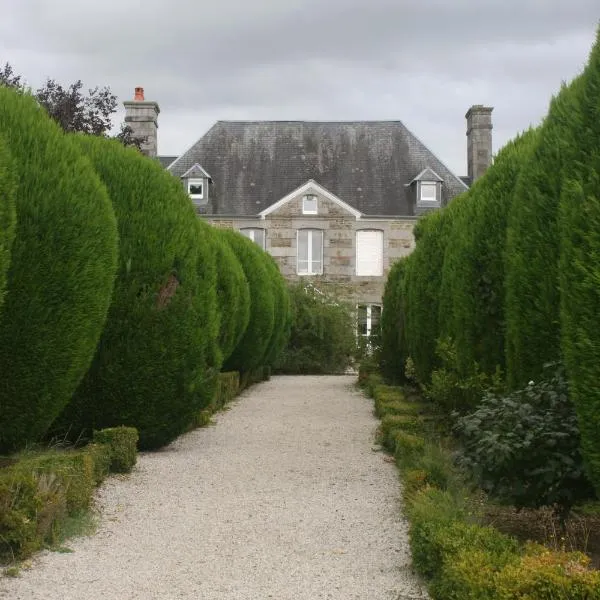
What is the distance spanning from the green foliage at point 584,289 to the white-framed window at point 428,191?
25.2m

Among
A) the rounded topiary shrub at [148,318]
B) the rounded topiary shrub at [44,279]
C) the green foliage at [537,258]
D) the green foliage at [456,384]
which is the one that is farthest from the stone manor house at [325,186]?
the green foliage at [537,258]

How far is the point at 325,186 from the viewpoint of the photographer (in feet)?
99.0

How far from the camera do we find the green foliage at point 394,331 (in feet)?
53.3

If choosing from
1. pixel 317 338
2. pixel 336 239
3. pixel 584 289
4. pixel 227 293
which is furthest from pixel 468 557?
pixel 336 239

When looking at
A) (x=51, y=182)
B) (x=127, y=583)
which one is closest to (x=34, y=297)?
(x=51, y=182)

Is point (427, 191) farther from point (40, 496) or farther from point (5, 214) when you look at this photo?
point (40, 496)

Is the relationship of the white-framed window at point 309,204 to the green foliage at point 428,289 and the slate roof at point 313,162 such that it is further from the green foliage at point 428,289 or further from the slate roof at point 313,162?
the green foliage at point 428,289

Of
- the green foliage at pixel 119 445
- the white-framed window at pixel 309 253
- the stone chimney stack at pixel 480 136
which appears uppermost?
the stone chimney stack at pixel 480 136

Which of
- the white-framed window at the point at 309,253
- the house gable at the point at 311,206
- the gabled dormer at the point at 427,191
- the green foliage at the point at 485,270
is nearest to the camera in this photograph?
the green foliage at the point at 485,270

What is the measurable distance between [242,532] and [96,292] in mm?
2562

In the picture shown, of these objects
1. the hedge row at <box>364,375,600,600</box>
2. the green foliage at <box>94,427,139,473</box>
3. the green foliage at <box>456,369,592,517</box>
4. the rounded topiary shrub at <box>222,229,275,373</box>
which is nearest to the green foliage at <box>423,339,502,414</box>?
the hedge row at <box>364,375,600,600</box>

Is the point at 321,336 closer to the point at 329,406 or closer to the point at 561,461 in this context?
→ the point at 329,406

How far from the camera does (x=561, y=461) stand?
4914 mm

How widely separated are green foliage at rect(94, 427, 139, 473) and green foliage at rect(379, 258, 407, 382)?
8626 mm
